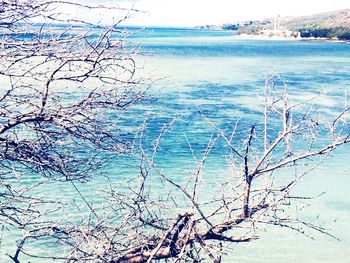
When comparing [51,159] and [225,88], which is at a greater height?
[51,159]

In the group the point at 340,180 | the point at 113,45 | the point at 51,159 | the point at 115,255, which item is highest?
the point at 113,45

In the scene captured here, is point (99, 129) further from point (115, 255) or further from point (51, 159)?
point (115, 255)

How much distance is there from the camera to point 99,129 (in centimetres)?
445

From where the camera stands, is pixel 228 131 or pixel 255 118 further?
pixel 255 118

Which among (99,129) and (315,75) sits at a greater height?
(99,129)

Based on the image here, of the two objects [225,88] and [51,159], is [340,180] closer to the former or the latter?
[51,159]

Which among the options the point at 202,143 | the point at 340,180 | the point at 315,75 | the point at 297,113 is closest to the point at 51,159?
the point at 340,180

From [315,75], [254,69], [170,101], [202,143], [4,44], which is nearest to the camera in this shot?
[4,44]

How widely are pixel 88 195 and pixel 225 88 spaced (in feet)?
64.1

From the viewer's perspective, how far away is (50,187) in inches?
502

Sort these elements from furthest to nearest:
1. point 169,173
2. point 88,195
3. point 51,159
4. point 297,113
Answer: point 297,113 → point 169,173 → point 88,195 → point 51,159

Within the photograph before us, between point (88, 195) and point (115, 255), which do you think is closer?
point (115, 255)

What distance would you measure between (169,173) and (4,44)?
10.7 meters

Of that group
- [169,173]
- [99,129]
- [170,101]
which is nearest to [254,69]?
[170,101]
